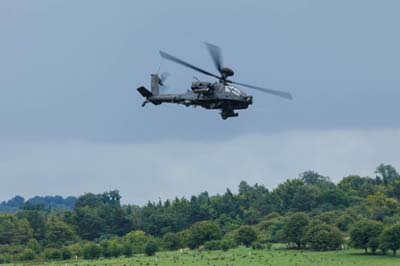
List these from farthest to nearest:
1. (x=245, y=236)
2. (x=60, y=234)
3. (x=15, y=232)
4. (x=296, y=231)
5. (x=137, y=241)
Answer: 1. (x=15, y=232)
2. (x=60, y=234)
3. (x=137, y=241)
4. (x=245, y=236)
5. (x=296, y=231)

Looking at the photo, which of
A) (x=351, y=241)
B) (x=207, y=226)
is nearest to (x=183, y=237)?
(x=207, y=226)

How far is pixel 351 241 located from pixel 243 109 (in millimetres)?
86924

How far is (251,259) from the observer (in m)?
139

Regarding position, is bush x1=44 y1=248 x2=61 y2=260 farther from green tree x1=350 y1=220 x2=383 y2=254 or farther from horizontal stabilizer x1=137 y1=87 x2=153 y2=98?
horizontal stabilizer x1=137 y1=87 x2=153 y2=98

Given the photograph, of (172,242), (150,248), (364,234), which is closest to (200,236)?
(172,242)

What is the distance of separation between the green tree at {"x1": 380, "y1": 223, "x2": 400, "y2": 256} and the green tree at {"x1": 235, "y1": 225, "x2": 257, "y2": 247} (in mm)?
25062

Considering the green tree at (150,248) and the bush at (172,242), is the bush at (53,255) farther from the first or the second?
the bush at (172,242)

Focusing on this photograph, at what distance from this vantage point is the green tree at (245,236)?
536 ft

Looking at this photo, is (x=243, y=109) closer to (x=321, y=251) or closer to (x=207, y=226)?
(x=321, y=251)

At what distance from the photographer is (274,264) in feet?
438

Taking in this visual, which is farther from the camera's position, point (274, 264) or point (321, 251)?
point (321, 251)

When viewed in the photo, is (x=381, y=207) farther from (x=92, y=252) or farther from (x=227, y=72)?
(x=227, y=72)

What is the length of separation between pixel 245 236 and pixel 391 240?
87.9 feet

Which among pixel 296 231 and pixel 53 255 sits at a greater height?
pixel 296 231
